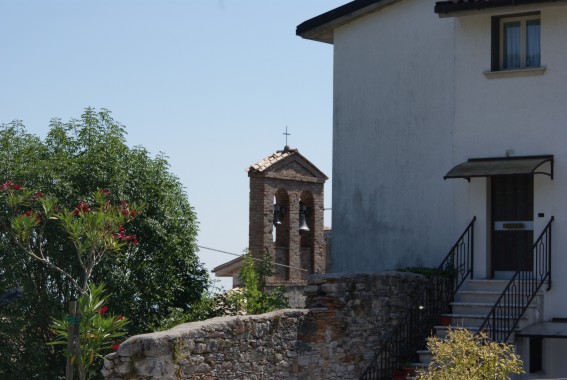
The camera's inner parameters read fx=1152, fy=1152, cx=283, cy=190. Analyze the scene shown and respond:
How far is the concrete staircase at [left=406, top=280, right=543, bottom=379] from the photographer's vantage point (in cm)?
1867

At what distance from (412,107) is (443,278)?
350cm

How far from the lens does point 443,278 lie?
19.9 m

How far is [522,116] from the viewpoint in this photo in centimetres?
2003

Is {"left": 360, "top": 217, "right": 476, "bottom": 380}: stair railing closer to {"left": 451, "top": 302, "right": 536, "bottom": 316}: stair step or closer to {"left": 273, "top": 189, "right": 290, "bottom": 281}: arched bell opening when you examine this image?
{"left": 451, "top": 302, "right": 536, "bottom": 316}: stair step

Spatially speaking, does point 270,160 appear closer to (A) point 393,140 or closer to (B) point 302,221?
(B) point 302,221

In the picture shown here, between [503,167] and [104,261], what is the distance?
32.3ft

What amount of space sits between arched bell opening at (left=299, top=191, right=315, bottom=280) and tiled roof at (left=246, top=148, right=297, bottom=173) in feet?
3.46

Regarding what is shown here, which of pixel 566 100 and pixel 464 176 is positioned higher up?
pixel 566 100

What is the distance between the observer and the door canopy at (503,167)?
19359mm

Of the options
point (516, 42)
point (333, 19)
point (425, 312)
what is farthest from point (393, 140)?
point (425, 312)

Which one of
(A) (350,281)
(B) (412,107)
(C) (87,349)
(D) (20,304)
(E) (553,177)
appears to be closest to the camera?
(C) (87,349)

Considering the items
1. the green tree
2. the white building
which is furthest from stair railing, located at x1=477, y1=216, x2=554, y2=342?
the green tree

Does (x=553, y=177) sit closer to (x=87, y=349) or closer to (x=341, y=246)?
(x=341, y=246)

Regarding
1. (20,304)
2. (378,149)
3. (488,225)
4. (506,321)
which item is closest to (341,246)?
(378,149)
